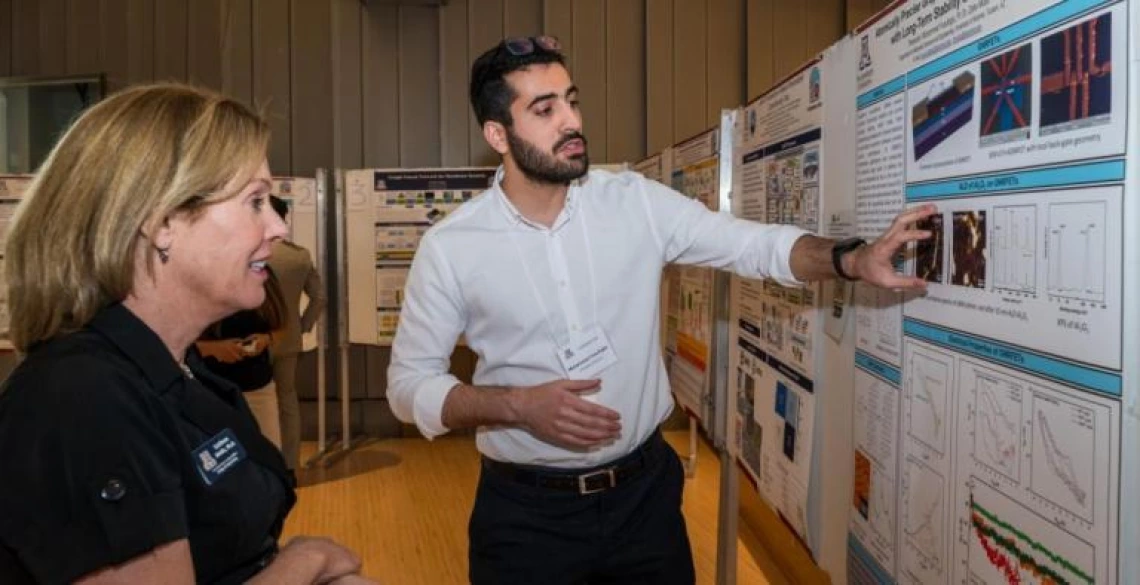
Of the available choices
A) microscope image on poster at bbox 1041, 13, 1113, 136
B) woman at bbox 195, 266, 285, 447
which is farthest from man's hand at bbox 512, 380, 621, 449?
woman at bbox 195, 266, 285, 447

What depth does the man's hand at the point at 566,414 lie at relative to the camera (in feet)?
5.33

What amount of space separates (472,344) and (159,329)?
3.06 feet

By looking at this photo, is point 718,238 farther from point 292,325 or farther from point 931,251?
point 292,325

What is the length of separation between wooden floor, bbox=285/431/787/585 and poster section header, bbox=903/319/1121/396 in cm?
243

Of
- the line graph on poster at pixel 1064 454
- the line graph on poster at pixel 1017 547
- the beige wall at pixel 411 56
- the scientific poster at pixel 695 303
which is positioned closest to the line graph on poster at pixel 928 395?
the line graph on poster at pixel 1017 547

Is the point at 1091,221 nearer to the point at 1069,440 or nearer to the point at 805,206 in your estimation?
the point at 1069,440

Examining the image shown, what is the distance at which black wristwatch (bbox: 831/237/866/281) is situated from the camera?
148 centimetres

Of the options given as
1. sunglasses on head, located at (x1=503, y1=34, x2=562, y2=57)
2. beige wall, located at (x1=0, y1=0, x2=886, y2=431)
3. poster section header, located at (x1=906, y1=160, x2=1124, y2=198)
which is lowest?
poster section header, located at (x1=906, y1=160, x2=1124, y2=198)

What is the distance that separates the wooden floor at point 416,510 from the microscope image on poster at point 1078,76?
2.83 meters

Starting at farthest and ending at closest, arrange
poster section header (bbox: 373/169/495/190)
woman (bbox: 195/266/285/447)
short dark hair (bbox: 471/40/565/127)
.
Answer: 1. poster section header (bbox: 373/169/495/190)
2. woman (bbox: 195/266/285/447)
3. short dark hair (bbox: 471/40/565/127)

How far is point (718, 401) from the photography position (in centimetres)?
273

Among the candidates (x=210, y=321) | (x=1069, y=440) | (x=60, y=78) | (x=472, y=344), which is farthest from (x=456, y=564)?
(x=60, y=78)

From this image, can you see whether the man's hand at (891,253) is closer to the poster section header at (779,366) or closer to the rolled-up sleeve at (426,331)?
the poster section header at (779,366)

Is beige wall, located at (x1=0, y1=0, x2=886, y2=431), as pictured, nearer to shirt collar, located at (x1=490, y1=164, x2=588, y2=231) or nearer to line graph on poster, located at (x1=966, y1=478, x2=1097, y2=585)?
shirt collar, located at (x1=490, y1=164, x2=588, y2=231)
